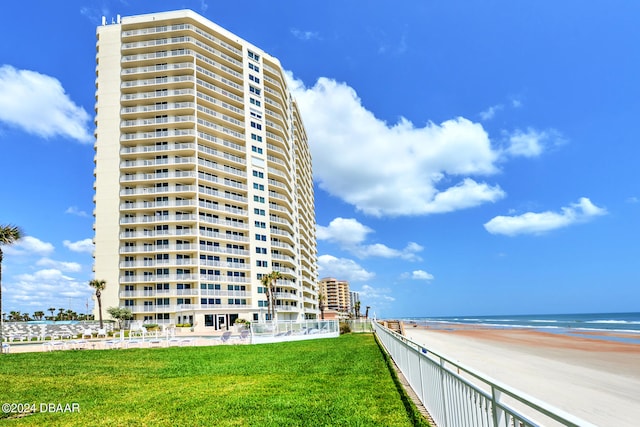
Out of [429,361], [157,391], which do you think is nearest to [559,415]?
[429,361]

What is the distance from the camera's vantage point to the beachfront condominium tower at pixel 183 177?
61438mm

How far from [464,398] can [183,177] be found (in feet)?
205

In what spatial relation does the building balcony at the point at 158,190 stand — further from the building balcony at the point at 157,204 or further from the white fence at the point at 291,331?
the white fence at the point at 291,331

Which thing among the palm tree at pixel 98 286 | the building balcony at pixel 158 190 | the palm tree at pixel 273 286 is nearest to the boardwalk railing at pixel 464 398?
the palm tree at pixel 273 286

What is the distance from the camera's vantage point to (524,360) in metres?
24.2

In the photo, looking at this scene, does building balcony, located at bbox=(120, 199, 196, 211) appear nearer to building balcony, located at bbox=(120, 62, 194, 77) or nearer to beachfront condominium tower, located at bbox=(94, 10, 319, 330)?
beachfront condominium tower, located at bbox=(94, 10, 319, 330)

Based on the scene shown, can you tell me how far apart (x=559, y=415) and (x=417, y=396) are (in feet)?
23.2

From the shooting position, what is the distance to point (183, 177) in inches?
2491

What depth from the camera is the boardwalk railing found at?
10.3ft

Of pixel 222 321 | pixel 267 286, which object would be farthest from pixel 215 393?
pixel 222 321

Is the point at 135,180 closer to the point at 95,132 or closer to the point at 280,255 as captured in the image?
the point at 95,132

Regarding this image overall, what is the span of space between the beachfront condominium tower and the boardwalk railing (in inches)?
2068

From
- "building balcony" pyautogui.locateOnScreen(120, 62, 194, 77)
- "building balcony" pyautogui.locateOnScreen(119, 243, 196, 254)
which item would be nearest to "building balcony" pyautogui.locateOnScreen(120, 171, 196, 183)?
"building balcony" pyautogui.locateOnScreen(119, 243, 196, 254)

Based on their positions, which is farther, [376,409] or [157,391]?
[157,391]
